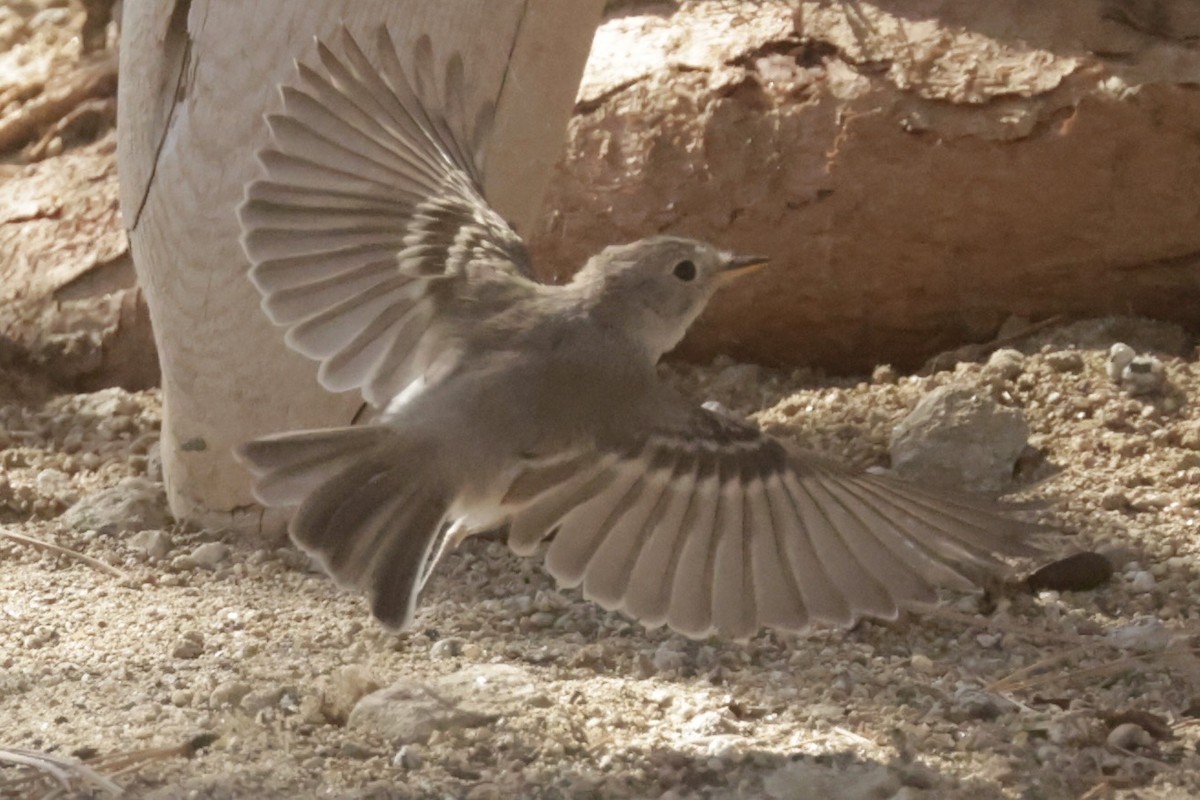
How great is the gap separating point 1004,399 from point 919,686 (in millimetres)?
1507

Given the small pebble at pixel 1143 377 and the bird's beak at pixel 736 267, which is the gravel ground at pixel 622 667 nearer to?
the small pebble at pixel 1143 377

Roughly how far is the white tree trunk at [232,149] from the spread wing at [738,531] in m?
1.29

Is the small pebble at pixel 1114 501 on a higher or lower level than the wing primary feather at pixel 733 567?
higher

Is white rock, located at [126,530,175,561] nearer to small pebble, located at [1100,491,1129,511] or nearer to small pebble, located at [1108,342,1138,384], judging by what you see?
small pebble, located at [1100,491,1129,511]

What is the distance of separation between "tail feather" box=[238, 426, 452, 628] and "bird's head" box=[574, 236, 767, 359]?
1.79 feet

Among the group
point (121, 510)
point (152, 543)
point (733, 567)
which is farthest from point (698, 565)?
point (121, 510)

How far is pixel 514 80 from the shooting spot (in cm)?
445

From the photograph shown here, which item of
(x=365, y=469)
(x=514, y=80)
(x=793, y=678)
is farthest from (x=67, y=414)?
(x=793, y=678)

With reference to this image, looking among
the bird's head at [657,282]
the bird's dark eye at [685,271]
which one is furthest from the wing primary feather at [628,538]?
the bird's dark eye at [685,271]

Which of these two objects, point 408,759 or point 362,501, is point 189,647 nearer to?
point 362,501

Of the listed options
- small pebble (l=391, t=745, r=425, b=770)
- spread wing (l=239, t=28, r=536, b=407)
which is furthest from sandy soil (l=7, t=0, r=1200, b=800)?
spread wing (l=239, t=28, r=536, b=407)

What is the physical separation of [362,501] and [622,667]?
2.61ft

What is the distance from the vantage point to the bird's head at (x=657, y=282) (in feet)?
12.0

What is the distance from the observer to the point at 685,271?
12.2 feet
